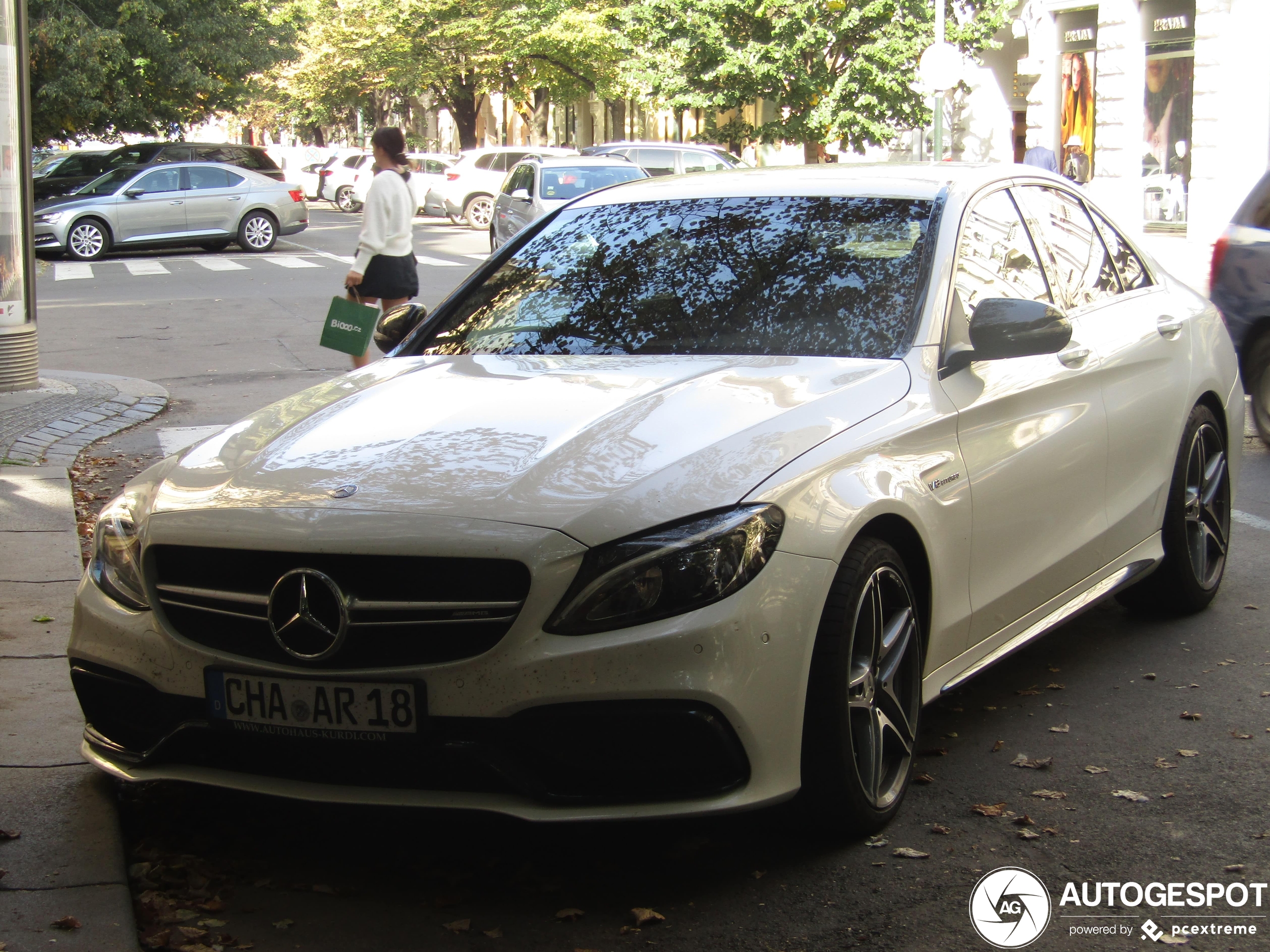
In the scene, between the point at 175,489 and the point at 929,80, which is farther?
the point at 929,80

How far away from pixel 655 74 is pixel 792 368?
35270 millimetres

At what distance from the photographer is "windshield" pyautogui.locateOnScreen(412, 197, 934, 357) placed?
425 cm

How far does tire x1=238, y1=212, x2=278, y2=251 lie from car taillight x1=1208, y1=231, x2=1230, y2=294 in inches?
869

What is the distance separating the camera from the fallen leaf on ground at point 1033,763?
4.18 metres

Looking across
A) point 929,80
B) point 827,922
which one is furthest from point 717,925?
point 929,80

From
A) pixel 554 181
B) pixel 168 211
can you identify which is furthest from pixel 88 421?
pixel 168 211

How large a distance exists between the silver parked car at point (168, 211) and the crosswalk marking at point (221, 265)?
3.56 ft

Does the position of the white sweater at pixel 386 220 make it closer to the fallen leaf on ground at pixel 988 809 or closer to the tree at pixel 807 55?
the fallen leaf on ground at pixel 988 809

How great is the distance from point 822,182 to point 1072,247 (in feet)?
3.22

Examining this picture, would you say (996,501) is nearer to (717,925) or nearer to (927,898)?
(927,898)

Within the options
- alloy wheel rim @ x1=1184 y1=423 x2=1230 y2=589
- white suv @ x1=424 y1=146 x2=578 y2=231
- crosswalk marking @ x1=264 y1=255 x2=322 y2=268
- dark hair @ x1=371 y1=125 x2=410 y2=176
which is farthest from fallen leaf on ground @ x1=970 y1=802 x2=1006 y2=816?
white suv @ x1=424 y1=146 x2=578 y2=231

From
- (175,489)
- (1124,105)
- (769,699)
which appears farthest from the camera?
(1124,105)

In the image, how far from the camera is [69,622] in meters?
5.57

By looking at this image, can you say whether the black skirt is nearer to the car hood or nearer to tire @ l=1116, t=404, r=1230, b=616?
tire @ l=1116, t=404, r=1230, b=616
